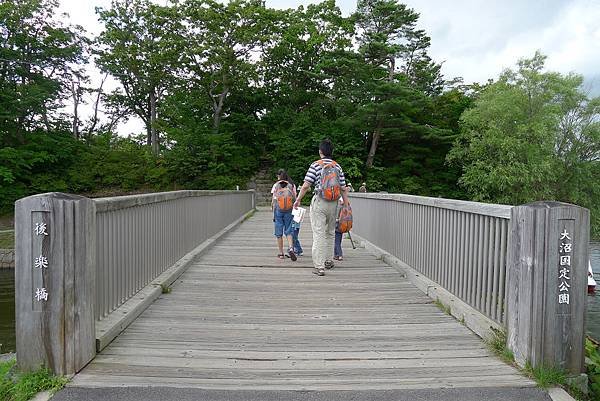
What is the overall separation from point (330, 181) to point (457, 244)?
1.97 metres

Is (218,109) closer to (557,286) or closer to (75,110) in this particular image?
(75,110)

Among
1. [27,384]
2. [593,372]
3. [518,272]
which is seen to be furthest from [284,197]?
[27,384]

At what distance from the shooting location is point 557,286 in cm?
284

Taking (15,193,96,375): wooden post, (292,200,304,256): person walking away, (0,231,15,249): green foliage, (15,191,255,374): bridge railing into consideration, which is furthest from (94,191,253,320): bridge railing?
(0,231,15,249): green foliage

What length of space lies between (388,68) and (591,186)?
13831mm

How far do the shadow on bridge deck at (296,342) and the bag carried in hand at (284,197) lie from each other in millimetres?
1579

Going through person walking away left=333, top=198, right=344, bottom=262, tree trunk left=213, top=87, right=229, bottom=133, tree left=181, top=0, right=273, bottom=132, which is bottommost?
person walking away left=333, top=198, right=344, bottom=262

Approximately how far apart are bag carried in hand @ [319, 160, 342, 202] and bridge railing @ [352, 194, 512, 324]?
1.00 m

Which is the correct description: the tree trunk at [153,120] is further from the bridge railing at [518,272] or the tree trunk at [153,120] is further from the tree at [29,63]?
the bridge railing at [518,272]

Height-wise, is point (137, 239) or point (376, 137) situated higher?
point (376, 137)

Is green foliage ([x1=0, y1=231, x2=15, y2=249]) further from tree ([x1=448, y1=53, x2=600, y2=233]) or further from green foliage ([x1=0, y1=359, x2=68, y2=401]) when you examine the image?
tree ([x1=448, y1=53, x2=600, y2=233])

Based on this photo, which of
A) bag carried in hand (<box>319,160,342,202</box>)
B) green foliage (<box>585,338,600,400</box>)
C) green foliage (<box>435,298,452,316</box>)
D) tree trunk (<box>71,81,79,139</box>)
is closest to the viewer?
green foliage (<box>585,338,600,400</box>)

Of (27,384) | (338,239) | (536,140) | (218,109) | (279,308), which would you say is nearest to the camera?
(27,384)

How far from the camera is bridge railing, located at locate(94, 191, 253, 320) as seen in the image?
3.52 m
